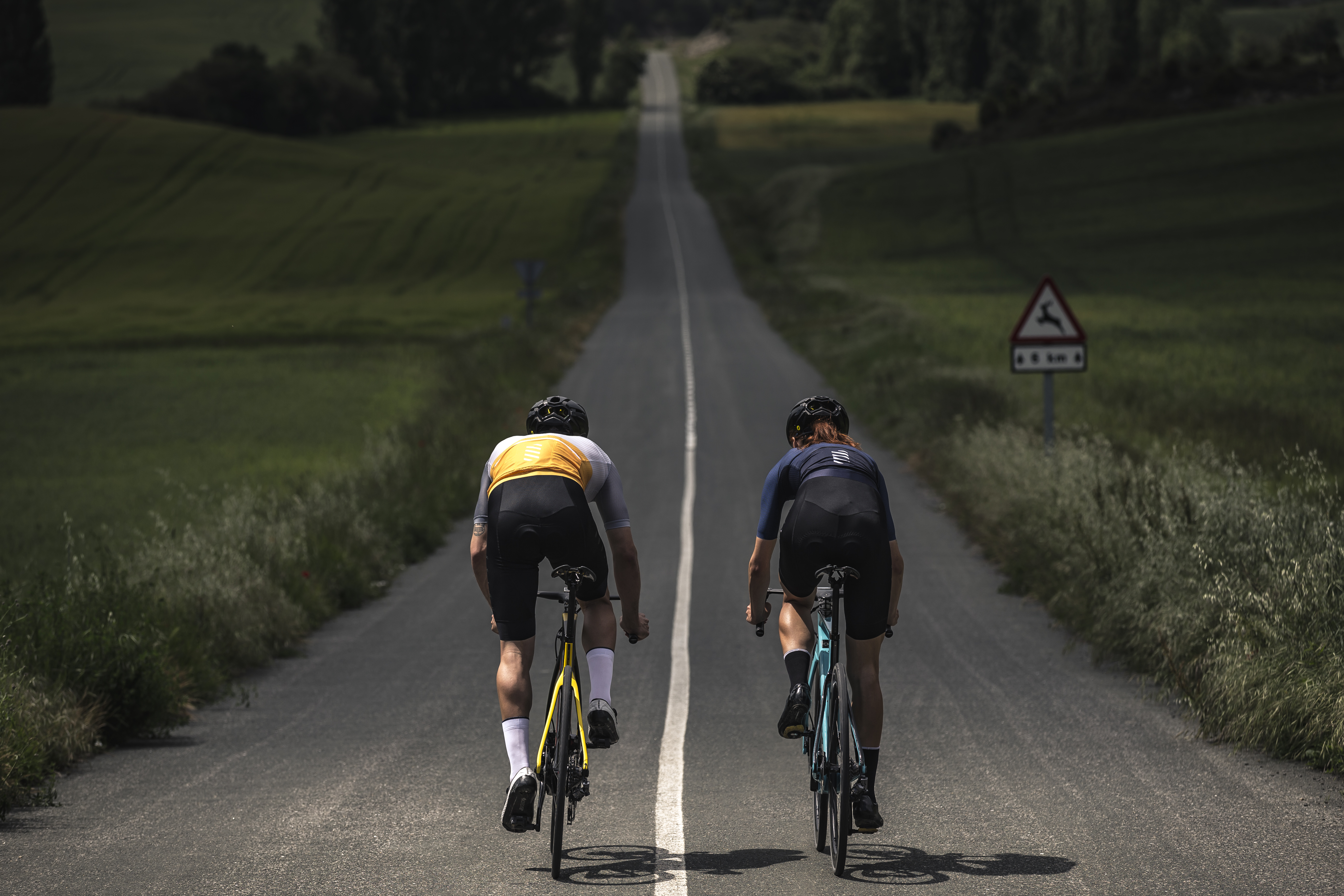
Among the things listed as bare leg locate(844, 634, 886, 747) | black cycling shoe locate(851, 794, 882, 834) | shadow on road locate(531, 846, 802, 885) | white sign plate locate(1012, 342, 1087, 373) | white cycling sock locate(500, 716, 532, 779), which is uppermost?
white sign plate locate(1012, 342, 1087, 373)

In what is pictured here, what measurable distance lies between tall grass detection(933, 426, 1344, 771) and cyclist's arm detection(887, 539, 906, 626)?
276 centimetres

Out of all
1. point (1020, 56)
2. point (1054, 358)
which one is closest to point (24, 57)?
point (1020, 56)

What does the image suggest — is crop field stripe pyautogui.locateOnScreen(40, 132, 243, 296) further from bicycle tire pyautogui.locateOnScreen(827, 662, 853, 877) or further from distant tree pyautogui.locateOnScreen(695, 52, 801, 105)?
bicycle tire pyautogui.locateOnScreen(827, 662, 853, 877)

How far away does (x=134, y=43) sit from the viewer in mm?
175000

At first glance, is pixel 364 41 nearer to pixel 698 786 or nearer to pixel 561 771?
pixel 698 786

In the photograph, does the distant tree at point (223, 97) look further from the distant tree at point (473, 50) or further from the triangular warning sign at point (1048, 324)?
the triangular warning sign at point (1048, 324)

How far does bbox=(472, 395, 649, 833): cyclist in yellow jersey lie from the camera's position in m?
5.95

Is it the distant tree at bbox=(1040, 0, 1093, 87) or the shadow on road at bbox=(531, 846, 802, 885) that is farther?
the distant tree at bbox=(1040, 0, 1093, 87)

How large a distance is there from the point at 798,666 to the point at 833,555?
63cm

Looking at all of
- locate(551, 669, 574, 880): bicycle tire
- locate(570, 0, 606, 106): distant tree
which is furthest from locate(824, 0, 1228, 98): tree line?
locate(551, 669, 574, 880): bicycle tire

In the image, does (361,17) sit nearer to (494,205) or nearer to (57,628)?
(494,205)

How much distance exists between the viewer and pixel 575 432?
636 centimetres

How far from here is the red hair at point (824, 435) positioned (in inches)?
254

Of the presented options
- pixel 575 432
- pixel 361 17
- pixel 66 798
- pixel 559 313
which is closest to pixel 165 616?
pixel 66 798
